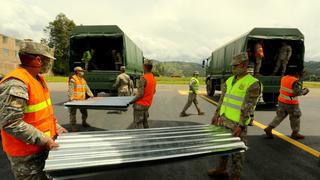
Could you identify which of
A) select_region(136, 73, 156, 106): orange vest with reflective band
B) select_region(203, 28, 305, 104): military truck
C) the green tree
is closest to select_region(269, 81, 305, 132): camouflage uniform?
select_region(203, 28, 305, 104): military truck

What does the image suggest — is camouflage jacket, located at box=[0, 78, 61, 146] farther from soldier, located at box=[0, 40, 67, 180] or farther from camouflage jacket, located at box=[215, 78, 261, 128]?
camouflage jacket, located at box=[215, 78, 261, 128]

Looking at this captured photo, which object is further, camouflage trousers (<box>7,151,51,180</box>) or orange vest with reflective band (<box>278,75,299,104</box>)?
orange vest with reflective band (<box>278,75,299,104</box>)

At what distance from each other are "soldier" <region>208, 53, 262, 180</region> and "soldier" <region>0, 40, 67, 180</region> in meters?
2.45

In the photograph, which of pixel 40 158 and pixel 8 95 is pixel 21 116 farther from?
pixel 40 158

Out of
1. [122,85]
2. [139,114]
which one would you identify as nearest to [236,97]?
[139,114]

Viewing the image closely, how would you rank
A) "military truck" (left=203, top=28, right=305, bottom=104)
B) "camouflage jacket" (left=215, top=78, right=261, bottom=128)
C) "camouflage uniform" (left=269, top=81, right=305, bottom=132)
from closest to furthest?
"camouflage jacket" (left=215, top=78, right=261, bottom=128), "camouflage uniform" (left=269, top=81, right=305, bottom=132), "military truck" (left=203, top=28, right=305, bottom=104)

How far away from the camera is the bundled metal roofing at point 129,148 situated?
83.6 inches

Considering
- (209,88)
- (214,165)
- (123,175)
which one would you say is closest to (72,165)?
(123,175)

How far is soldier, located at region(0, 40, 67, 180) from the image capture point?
2064 mm

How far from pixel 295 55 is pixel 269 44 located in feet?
5.32

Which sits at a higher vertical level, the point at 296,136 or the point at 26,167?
the point at 26,167

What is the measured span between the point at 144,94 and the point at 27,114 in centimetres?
311

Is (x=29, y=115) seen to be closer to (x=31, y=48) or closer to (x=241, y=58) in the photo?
(x=31, y=48)

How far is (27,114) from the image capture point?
2.22 m
